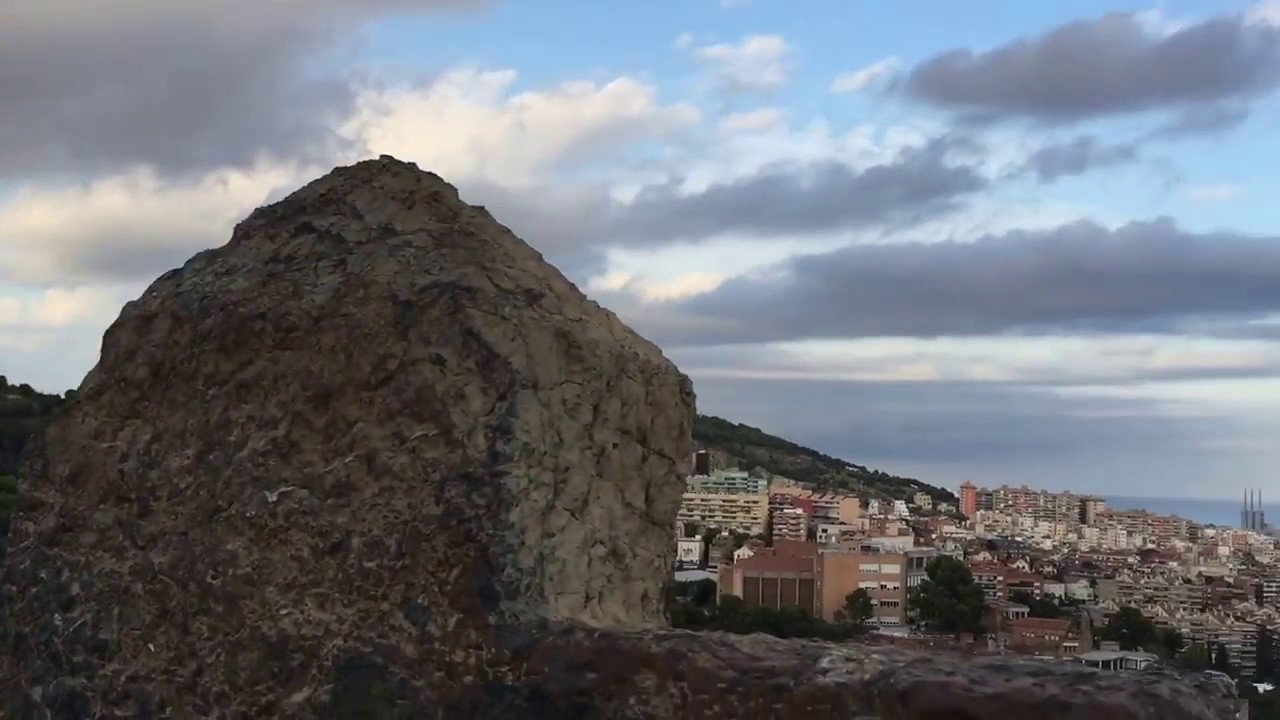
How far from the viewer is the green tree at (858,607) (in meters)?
51.1

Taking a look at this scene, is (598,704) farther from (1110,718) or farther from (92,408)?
(92,408)

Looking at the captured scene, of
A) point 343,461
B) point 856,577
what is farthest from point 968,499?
point 343,461

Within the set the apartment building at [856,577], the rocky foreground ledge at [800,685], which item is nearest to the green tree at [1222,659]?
the apartment building at [856,577]

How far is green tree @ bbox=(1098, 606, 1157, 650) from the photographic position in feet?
149

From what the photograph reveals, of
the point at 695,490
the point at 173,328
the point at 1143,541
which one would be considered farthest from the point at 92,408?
the point at 1143,541

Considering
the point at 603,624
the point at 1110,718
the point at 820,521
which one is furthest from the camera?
the point at 820,521

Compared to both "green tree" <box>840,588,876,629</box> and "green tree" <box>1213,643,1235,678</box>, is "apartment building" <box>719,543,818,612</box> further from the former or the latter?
"green tree" <box>1213,643,1235,678</box>

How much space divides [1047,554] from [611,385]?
91.1m

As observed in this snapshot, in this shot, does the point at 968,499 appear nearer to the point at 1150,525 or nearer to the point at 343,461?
the point at 1150,525

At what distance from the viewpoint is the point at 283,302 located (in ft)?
14.8

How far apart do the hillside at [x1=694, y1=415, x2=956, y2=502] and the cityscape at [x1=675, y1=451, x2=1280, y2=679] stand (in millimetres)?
3439

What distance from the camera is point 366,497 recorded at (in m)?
4.14

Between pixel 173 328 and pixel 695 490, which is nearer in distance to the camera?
pixel 173 328

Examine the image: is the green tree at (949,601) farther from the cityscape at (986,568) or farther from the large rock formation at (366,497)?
the large rock formation at (366,497)
